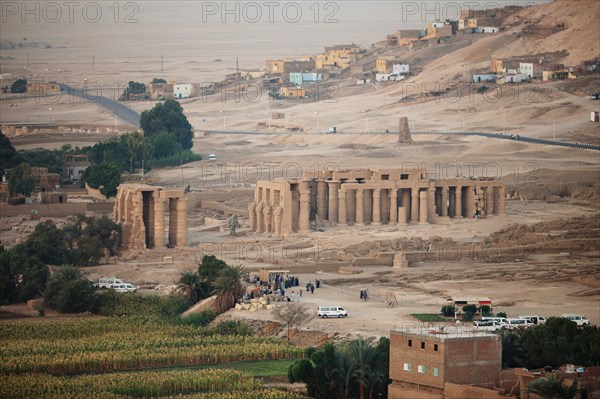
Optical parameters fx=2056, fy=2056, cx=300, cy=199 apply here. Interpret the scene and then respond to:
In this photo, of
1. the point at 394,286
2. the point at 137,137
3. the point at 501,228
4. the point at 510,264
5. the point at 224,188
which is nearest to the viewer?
the point at 394,286

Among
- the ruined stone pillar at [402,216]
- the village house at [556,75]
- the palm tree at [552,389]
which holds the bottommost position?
the palm tree at [552,389]

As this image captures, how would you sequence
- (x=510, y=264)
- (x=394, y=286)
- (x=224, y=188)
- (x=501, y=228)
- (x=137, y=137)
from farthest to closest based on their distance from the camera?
(x=137, y=137) < (x=224, y=188) < (x=501, y=228) < (x=510, y=264) < (x=394, y=286)

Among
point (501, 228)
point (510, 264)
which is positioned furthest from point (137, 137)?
point (510, 264)

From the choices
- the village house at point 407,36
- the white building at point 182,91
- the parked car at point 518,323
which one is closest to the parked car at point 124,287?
the parked car at point 518,323

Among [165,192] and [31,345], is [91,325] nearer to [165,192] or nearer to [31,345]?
[31,345]

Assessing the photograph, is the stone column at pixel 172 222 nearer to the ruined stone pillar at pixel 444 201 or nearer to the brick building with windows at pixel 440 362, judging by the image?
the ruined stone pillar at pixel 444 201

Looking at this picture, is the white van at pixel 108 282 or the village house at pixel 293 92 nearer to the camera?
the white van at pixel 108 282

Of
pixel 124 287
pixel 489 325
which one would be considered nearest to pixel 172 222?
pixel 124 287
